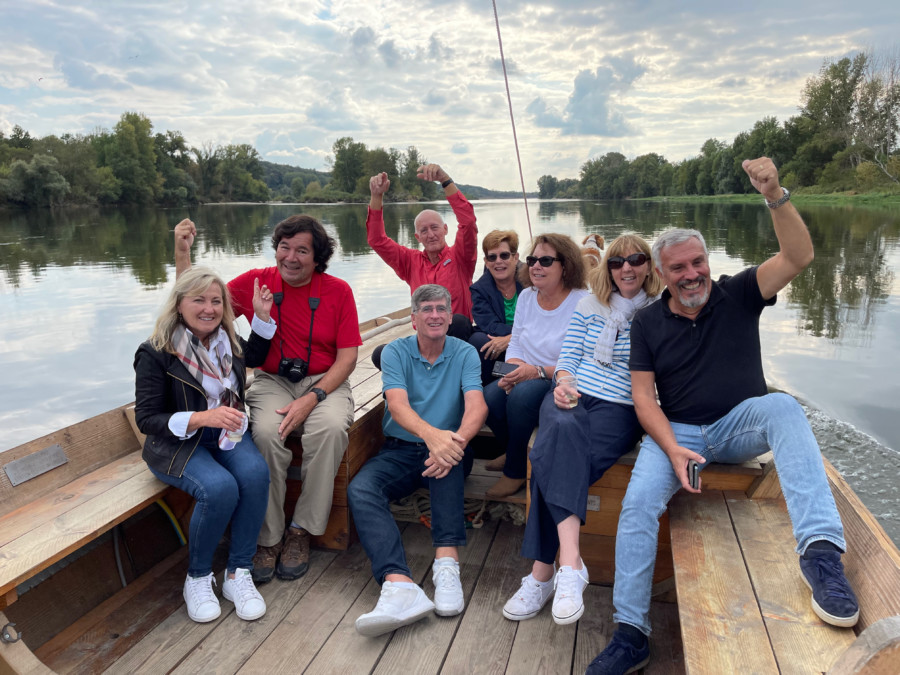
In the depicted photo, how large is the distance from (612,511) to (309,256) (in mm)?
1659

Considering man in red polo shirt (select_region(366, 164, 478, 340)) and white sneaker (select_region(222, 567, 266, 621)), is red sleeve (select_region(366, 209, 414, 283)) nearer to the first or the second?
man in red polo shirt (select_region(366, 164, 478, 340))

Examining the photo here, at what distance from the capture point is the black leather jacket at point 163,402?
6.95 ft

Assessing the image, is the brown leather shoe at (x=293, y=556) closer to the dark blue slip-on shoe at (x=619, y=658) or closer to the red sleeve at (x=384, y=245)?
the dark blue slip-on shoe at (x=619, y=658)

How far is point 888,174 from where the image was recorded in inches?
1574

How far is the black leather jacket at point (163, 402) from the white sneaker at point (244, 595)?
0.44 metres

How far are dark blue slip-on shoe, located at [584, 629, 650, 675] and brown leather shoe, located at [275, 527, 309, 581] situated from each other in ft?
A: 3.84

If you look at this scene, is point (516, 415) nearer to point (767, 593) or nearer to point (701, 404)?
point (701, 404)

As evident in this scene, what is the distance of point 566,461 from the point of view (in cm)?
207

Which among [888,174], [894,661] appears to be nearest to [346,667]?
[894,661]

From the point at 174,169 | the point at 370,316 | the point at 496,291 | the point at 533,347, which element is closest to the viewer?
the point at 533,347

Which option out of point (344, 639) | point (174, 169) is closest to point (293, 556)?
point (344, 639)

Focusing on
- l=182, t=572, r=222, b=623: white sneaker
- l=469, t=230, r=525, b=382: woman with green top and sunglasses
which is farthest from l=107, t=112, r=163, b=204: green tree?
l=182, t=572, r=222, b=623: white sneaker

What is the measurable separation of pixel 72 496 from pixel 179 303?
77cm

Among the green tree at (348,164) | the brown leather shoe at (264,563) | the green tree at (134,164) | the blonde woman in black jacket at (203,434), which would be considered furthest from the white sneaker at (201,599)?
the green tree at (348,164)
